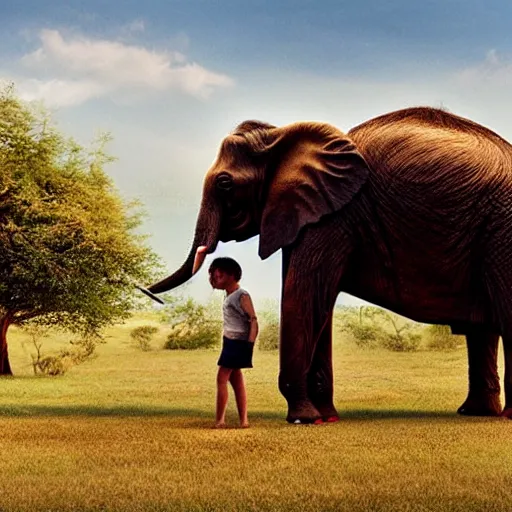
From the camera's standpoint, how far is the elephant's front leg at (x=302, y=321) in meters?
9.98

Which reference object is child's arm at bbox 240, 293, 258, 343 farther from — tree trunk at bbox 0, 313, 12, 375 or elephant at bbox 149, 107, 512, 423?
tree trunk at bbox 0, 313, 12, 375

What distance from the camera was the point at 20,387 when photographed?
1565cm

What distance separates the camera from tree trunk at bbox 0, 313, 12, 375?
1994 centimetres

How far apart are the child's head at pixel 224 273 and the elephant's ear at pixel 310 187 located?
0.85 meters

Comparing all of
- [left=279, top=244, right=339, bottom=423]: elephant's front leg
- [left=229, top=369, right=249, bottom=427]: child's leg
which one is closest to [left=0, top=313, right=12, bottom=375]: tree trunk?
[left=279, top=244, right=339, bottom=423]: elephant's front leg

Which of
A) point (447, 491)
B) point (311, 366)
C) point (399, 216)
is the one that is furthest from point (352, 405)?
point (447, 491)

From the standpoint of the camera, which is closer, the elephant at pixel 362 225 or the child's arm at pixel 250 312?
the child's arm at pixel 250 312

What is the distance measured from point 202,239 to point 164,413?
7.74 feet

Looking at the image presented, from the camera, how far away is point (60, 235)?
1648cm

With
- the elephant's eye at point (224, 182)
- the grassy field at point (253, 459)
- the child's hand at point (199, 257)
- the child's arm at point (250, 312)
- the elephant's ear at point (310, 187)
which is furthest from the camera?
the elephant's eye at point (224, 182)

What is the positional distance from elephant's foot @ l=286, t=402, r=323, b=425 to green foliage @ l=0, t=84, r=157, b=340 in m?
6.85

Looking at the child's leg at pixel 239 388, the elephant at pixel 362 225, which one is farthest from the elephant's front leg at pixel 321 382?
the child's leg at pixel 239 388

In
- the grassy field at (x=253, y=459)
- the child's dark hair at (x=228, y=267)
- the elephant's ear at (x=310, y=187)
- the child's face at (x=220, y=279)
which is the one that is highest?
the elephant's ear at (x=310, y=187)

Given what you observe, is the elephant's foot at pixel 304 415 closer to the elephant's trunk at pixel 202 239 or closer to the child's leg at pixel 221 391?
the child's leg at pixel 221 391
